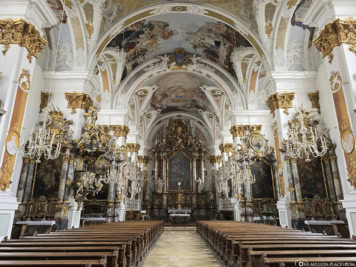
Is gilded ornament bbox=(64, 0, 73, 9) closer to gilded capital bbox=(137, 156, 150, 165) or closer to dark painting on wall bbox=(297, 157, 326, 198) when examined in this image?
dark painting on wall bbox=(297, 157, 326, 198)

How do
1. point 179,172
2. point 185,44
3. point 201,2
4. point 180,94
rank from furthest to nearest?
point 179,172
point 180,94
point 185,44
point 201,2

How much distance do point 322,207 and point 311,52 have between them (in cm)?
589

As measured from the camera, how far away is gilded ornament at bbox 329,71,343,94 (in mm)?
5523

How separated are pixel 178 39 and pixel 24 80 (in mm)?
9951

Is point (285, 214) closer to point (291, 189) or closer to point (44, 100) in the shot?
point (291, 189)

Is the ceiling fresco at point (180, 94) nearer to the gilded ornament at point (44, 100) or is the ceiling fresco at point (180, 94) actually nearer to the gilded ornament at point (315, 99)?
the gilded ornament at point (315, 99)

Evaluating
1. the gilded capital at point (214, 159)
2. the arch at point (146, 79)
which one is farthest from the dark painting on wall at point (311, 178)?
the gilded capital at point (214, 159)

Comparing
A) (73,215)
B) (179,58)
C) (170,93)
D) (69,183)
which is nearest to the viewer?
(69,183)

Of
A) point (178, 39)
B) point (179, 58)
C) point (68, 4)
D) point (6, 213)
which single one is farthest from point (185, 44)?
point (6, 213)

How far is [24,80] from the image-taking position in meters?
5.46

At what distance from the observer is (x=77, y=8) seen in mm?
9188

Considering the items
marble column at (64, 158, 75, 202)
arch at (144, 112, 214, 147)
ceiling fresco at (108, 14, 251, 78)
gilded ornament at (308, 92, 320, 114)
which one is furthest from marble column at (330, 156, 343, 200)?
arch at (144, 112, 214, 147)

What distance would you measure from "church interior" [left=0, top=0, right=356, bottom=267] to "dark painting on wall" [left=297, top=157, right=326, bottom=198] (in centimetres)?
4

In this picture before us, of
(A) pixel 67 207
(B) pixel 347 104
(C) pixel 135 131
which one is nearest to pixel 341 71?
(B) pixel 347 104
